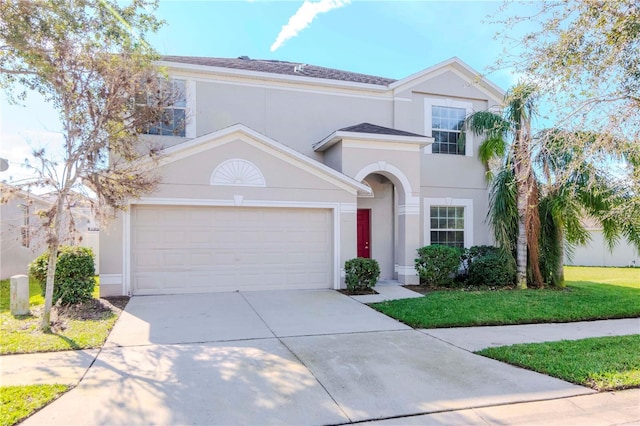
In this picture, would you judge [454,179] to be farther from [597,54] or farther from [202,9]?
[202,9]

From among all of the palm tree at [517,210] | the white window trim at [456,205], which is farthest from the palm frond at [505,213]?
the white window trim at [456,205]

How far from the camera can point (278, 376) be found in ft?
16.1

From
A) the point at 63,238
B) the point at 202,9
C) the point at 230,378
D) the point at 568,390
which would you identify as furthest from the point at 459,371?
the point at 202,9

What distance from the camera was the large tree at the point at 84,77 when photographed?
6.91 m

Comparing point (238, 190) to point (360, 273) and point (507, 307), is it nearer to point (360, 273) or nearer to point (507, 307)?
point (360, 273)

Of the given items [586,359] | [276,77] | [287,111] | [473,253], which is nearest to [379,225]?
[473,253]

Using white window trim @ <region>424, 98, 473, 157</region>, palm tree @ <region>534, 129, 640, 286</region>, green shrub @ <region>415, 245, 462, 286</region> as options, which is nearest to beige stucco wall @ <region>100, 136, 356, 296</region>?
Result: green shrub @ <region>415, 245, 462, 286</region>

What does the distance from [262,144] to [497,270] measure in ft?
26.3

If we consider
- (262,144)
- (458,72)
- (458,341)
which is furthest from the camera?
(458,72)

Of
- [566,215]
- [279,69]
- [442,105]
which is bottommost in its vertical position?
[566,215]

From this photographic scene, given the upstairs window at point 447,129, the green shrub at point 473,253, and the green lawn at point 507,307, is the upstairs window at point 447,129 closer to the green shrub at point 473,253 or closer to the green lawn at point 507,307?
the green shrub at point 473,253

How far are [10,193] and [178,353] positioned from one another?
4394mm

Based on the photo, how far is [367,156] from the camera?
12547 mm

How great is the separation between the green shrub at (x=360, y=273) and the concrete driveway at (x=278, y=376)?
124 inches
